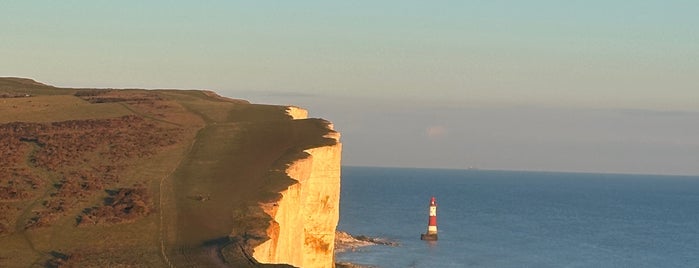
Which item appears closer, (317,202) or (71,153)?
(71,153)

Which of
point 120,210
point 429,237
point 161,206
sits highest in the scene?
point 161,206

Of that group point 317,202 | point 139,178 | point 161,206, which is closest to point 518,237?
point 317,202

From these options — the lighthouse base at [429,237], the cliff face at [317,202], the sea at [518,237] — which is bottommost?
the sea at [518,237]

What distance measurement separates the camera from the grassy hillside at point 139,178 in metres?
43.5

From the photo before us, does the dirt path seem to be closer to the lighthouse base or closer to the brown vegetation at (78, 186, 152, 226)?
the brown vegetation at (78, 186, 152, 226)

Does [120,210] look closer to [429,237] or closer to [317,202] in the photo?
[317,202]

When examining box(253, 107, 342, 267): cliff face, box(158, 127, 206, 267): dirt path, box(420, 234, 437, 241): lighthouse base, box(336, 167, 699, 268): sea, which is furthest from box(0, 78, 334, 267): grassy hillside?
box(420, 234, 437, 241): lighthouse base

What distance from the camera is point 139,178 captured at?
55750 mm

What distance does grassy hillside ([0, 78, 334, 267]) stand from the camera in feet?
143

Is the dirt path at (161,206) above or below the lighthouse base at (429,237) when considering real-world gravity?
above

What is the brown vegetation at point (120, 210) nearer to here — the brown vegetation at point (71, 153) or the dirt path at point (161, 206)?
the dirt path at point (161, 206)

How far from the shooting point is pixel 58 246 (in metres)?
44.2

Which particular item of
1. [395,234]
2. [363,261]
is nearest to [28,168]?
[363,261]

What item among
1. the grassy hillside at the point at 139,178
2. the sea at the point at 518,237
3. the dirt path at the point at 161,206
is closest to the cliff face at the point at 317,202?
the grassy hillside at the point at 139,178
